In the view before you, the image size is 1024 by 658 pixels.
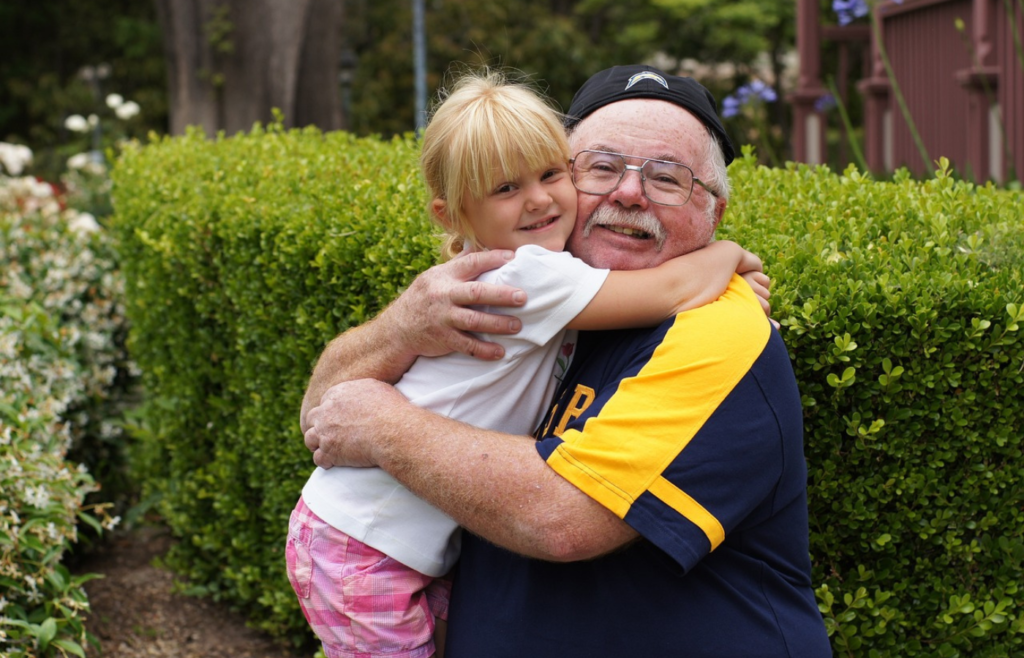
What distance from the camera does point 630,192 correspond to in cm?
229

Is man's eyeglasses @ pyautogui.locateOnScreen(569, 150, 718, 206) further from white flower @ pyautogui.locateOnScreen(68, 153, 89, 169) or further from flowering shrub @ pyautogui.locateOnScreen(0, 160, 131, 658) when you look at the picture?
white flower @ pyautogui.locateOnScreen(68, 153, 89, 169)

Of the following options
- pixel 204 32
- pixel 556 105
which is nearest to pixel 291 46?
pixel 204 32

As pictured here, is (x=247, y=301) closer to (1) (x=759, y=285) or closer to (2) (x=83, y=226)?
(1) (x=759, y=285)

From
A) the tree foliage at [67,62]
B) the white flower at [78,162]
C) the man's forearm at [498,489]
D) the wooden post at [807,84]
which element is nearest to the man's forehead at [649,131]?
the man's forearm at [498,489]

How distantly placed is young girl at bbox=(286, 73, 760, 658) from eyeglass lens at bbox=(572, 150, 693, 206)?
6 centimetres

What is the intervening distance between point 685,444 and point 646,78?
0.87m

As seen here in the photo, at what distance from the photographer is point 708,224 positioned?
2369 millimetres

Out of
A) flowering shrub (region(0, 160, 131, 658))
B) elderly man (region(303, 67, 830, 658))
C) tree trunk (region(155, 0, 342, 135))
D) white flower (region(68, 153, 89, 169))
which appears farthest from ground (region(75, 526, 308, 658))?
tree trunk (region(155, 0, 342, 135))

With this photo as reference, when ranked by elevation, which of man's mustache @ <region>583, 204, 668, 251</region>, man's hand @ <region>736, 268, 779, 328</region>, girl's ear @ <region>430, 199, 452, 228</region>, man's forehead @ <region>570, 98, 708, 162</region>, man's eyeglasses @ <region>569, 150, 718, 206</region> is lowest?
man's hand @ <region>736, 268, 779, 328</region>

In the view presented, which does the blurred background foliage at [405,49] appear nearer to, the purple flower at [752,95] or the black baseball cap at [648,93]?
the purple flower at [752,95]

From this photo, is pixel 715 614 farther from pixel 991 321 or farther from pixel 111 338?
pixel 111 338

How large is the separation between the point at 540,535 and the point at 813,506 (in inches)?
38.4

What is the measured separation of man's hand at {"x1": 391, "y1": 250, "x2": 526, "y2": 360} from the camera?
7.04 ft

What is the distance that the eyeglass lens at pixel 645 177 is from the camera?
7.55ft
